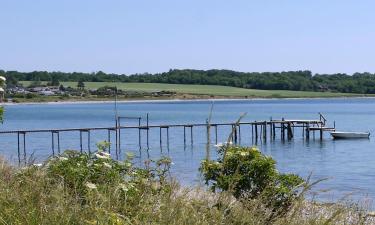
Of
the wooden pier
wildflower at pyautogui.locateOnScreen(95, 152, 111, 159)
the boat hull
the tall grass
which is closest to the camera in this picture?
the tall grass

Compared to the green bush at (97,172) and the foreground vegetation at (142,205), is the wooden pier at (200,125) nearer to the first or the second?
the green bush at (97,172)

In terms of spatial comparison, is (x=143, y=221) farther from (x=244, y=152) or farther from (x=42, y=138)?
(x=42, y=138)

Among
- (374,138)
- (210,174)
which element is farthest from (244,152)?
(374,138)

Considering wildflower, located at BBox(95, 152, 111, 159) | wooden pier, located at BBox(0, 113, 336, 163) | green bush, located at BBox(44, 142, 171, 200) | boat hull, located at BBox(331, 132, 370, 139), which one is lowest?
boat hull, located at BBox(331, 132, 370, 139)

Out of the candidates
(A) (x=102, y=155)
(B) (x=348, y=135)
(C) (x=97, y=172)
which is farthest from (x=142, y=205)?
(B) (x=348, y=135)

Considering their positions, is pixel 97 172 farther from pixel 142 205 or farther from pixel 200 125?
pixel 200 125

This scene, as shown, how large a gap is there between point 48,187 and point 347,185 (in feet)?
93.3

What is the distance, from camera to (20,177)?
22.8 ft

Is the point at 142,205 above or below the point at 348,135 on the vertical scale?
above

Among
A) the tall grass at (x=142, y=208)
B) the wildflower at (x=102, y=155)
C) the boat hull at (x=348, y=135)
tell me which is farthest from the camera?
the boat hull at (x=348, y=135)

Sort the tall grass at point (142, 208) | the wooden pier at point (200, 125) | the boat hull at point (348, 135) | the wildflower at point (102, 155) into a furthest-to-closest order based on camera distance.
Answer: the boat hull at point (348, 135)
the wooden pier at point (200, 125)
the wildflower at point (102, 155)
the tall grass at point (142, 208)

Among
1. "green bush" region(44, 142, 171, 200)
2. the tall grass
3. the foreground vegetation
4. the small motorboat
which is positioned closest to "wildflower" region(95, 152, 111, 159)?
"green bush" region(44, 142, 171, 200)

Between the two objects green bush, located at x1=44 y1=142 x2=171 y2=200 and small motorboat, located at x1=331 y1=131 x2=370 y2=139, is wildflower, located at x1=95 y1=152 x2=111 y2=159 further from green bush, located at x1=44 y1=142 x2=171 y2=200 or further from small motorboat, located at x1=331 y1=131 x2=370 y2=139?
small motorboat, located at x1=331 y1=131 x2=370 y2=139

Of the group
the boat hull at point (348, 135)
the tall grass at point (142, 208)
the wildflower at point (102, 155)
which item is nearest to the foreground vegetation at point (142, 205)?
the tall grass at point (142, 208)
